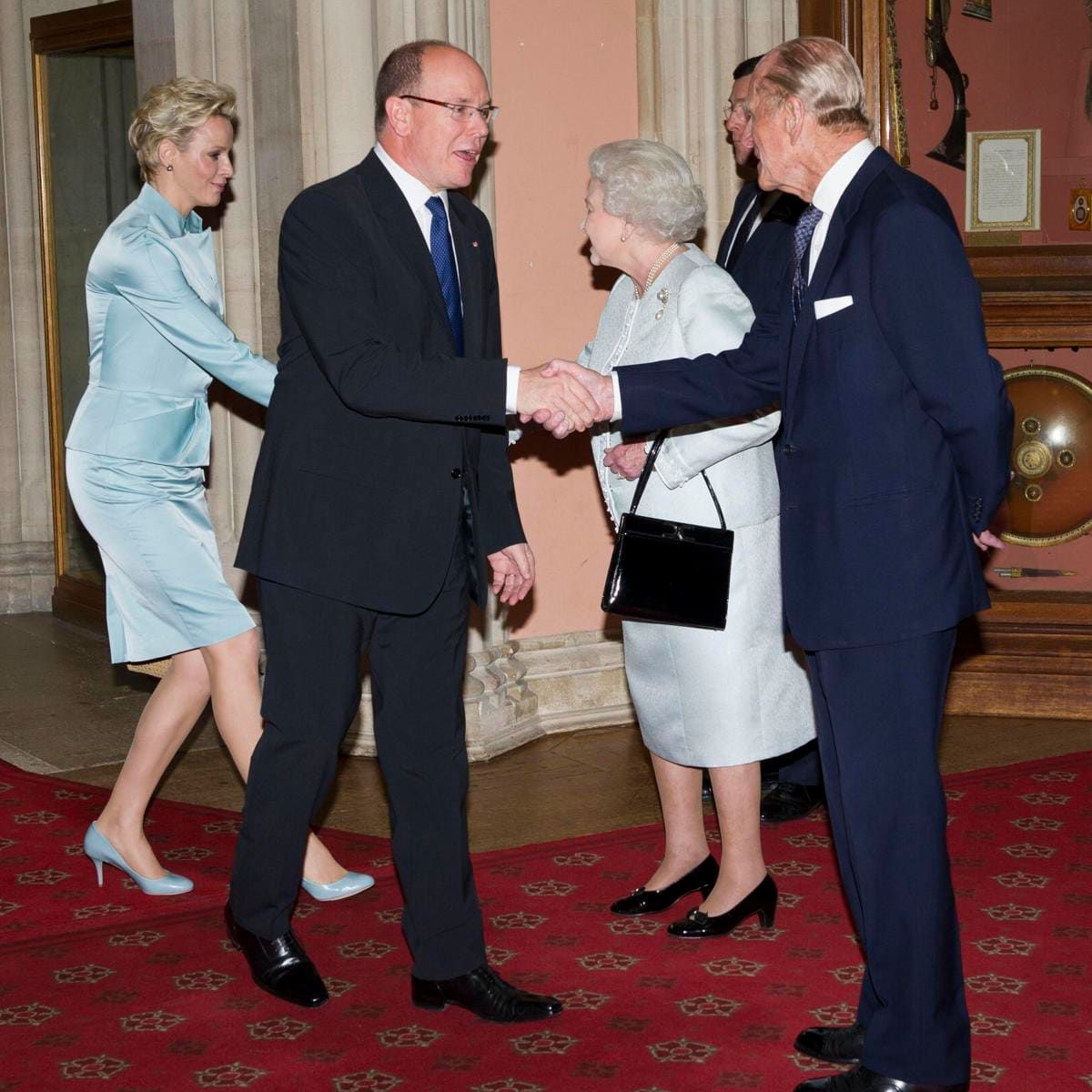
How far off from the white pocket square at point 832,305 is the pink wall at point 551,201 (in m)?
2.89

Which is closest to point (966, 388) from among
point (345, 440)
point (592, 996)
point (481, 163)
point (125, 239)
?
point (345, 440)

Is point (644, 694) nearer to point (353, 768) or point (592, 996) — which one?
point (592, 996)

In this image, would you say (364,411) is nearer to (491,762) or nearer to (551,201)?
(491,762)

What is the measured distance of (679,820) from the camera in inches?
162

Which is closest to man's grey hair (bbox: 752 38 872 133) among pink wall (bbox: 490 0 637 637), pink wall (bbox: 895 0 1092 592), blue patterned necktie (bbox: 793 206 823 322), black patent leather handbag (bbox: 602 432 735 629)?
blue patterned necktie (bbox: 793 206 823 322)

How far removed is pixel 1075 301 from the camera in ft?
20.1

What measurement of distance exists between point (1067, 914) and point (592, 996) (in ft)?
4.04

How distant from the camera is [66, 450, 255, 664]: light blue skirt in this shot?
4.25 m

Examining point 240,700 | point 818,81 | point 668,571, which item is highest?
point 818,81

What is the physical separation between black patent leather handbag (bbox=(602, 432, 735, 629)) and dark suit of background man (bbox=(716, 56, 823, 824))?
977mm

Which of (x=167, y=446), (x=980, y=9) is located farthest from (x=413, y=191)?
(x=980, y=9)

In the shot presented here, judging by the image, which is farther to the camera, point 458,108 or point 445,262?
point 445,262

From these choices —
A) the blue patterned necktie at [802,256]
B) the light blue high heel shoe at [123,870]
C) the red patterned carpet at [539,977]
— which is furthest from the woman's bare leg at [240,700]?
the blue patterned necktie at [802,256]

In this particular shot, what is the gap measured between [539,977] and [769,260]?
2061 millimetres
